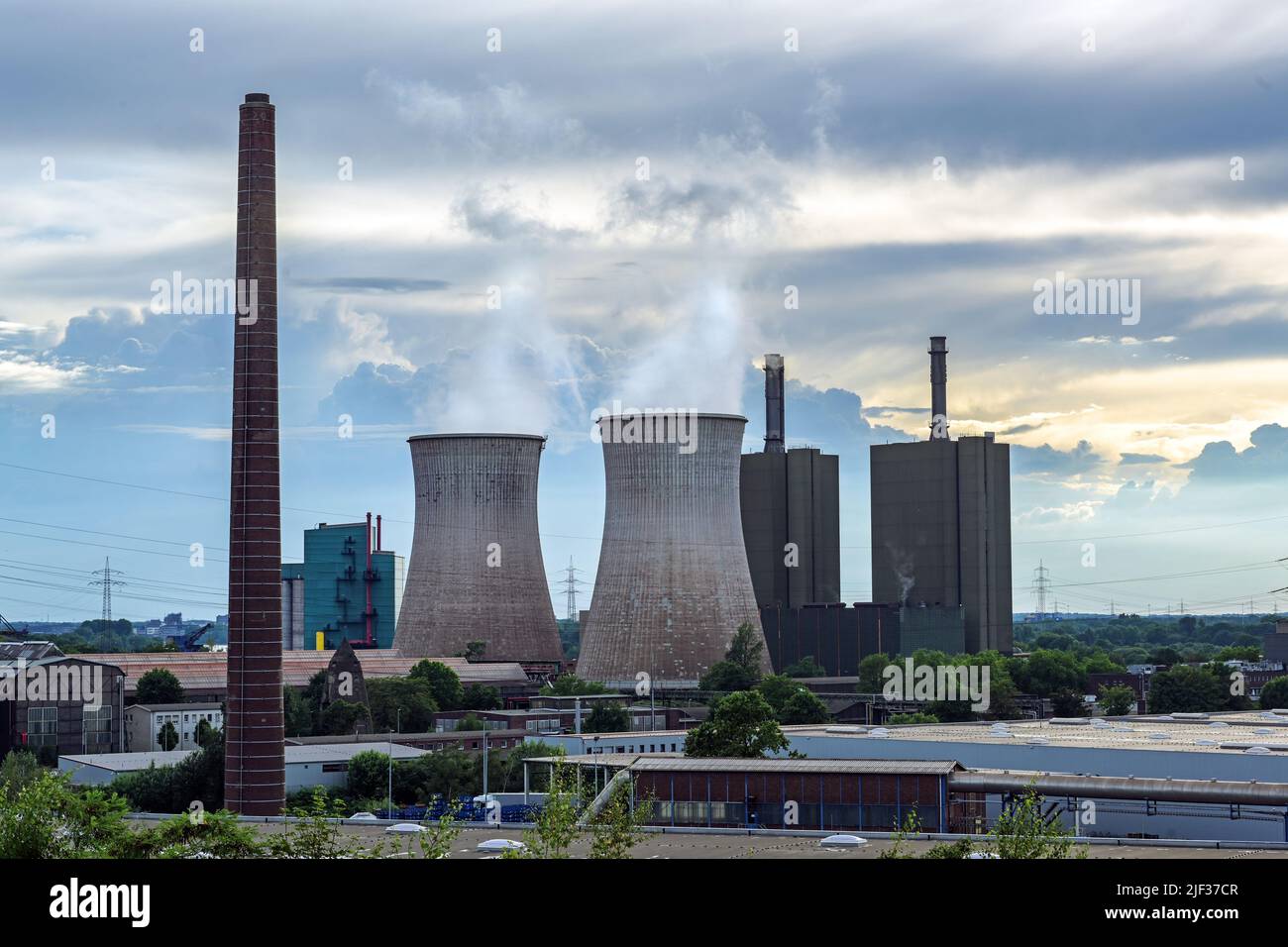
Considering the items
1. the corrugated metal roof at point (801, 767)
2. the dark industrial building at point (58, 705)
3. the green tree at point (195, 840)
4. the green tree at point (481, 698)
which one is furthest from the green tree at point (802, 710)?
the green tree at point (195, 840)

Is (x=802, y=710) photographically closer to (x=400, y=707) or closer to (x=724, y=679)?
(x=724, y=679)

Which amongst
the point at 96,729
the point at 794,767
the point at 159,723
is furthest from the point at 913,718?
the point at 96,729

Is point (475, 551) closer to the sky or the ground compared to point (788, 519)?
closer to the ground

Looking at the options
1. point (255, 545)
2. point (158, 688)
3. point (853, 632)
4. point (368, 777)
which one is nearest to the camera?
point (255, 545)

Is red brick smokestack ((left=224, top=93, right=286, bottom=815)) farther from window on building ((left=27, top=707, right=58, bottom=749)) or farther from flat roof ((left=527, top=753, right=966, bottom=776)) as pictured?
window on building ((left=27, top=707, right=58, bottom=749))

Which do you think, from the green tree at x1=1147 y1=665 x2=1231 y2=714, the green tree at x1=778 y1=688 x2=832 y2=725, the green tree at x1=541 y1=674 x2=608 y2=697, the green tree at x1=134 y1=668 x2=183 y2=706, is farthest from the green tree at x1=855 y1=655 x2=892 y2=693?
the green tree at x1=134 y1=668 x2=183 y2=706
